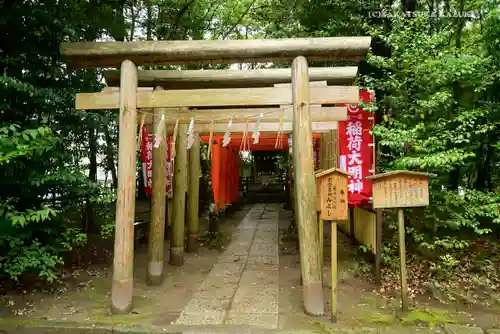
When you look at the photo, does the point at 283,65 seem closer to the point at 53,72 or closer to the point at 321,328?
Answer: the point at 53,72

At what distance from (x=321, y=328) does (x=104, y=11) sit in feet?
27.9

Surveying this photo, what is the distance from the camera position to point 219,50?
Answer: 20.6ft

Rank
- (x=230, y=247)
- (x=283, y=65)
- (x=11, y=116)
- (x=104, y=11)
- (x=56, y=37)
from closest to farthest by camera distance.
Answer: (x=11, y=116), (x=56, y=37), (x=104, y=11), (x=230, y=247), (x=283, y=65)

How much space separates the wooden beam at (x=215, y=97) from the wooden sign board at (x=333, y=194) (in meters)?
1.18

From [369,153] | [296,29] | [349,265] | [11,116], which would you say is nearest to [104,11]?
[11,116]

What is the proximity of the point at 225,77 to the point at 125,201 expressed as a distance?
329cm

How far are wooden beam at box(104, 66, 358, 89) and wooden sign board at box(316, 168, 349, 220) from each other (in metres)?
2.72

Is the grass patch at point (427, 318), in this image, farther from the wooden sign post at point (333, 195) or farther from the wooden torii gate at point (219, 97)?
the wooden sign post at point (333, 195)

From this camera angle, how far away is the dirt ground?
5.85m

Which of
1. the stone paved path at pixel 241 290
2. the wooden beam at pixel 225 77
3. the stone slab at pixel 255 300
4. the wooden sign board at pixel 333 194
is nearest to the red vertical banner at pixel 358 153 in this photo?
the wooden beam at pixel 225 77

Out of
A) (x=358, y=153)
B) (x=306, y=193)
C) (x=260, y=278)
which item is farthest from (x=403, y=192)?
(x=260, y=278)

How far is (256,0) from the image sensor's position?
15.0 meters

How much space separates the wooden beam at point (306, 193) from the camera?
19.6 feet

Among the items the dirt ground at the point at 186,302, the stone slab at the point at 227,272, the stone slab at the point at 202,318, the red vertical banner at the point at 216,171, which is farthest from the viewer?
the red vertical banner at the point at 216,171
